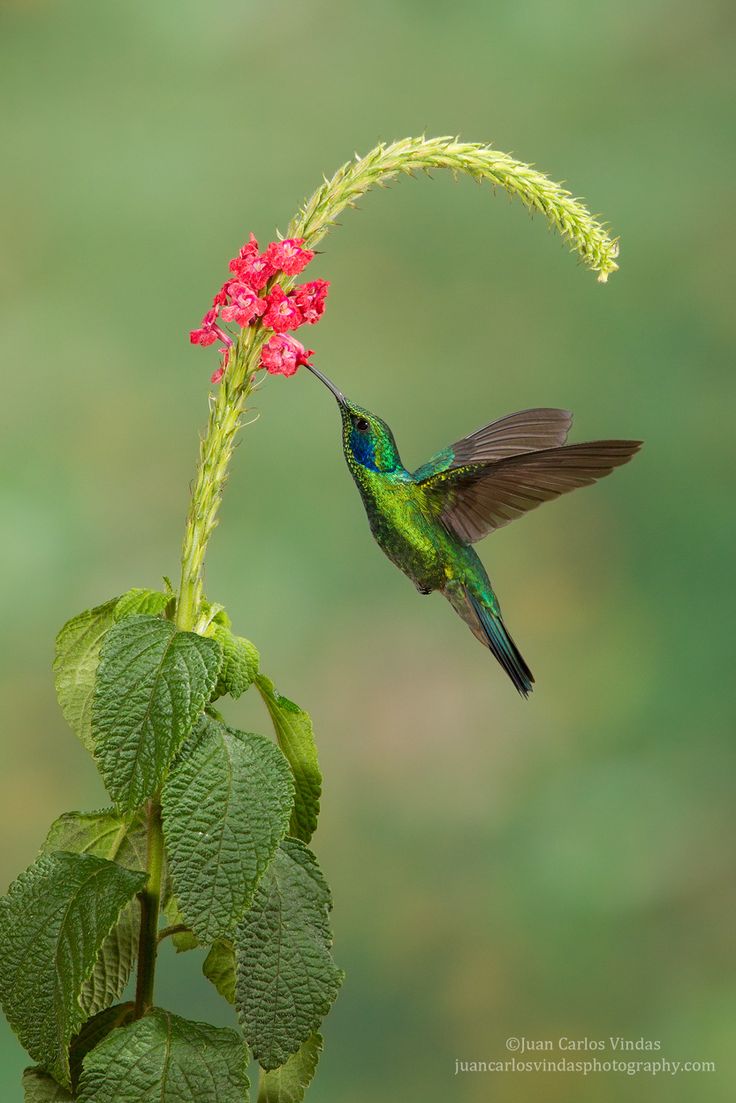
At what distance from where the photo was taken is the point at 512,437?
104 cm

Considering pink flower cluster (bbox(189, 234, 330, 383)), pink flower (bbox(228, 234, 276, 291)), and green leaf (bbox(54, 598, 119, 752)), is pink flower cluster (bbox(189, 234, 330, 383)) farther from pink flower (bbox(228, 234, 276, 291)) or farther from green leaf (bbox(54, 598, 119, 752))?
green leaf (bbox(54, 598, 119, 752))

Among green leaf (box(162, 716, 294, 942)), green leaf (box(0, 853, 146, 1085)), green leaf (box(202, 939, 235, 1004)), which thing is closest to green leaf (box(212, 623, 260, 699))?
green leaf (box(162, 716, 294, 942))


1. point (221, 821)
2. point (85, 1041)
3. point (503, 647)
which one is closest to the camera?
point (221, 821)

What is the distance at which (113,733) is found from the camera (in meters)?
0.79

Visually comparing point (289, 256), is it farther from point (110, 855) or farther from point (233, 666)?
point (110, 855)

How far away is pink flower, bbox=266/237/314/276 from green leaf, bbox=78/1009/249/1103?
21.0 inches

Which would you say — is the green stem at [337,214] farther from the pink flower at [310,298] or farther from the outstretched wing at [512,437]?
the outstretched wing at [512,437]

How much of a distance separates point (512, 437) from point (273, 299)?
289 mm

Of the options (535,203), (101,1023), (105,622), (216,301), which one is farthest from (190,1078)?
(535,203)

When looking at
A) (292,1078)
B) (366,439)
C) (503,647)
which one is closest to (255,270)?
(366,439)

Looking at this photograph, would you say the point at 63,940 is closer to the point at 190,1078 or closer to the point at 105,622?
the point at 190,1078

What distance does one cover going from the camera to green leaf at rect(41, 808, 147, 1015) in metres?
0.94

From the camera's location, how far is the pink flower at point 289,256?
2.71 feet

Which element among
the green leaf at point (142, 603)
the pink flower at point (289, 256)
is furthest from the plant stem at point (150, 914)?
the pink flower at point (289, 256)
